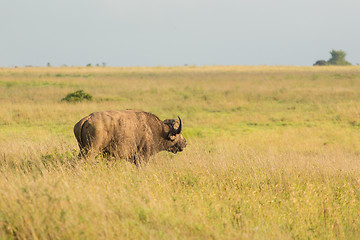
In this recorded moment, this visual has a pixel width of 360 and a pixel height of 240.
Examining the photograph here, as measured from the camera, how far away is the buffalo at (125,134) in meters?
7.35

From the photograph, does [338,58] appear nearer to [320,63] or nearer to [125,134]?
[320,63]

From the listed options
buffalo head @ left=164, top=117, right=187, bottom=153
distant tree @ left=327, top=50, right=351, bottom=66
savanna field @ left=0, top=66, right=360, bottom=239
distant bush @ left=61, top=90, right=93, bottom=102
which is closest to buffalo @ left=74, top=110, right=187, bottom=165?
buffalo head @ left=164, top=117, right=187, bottom=153

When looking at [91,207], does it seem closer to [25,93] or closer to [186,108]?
[186,108]

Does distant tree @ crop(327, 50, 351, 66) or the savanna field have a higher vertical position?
distant tree @ crop(327, 50, 351, 66)

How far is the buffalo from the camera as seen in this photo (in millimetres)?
7348

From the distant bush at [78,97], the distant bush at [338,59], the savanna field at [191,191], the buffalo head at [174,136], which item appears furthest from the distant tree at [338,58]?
the buffalo head at [174,136]

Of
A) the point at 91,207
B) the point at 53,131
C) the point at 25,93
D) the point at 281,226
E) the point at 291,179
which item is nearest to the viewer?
the point at 91,207

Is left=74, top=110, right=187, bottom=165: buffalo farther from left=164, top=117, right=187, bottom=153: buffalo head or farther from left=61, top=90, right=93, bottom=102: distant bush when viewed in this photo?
left=61, top=90, right=93, bottom=102: distant bush

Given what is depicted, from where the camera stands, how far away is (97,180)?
6168 mm

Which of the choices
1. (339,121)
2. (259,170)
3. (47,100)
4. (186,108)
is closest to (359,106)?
(339,121)

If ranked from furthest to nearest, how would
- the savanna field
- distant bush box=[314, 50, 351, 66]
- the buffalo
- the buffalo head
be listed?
distant bush box=[314, 50, 351, 66] → the buffalo head → the buffalo → the savanna field

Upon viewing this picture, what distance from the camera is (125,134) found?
25.5ft

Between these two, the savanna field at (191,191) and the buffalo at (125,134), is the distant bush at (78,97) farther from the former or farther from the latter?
the buffalo at (125,134)

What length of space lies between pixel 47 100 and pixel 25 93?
4109 mm
